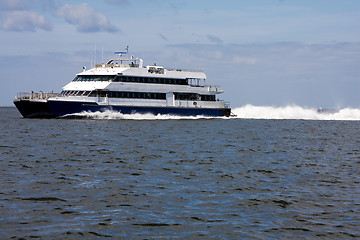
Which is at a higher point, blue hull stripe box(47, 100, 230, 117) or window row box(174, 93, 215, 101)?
window row box(174, 93, 215, 101)

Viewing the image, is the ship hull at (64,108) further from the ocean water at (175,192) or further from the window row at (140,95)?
the ocean water at (175,192)

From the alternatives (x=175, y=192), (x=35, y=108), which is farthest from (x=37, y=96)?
(x=175, y=192)

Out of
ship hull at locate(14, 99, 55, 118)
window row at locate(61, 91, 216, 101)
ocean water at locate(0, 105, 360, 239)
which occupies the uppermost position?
window row at locate(61, 91, 216, 101)

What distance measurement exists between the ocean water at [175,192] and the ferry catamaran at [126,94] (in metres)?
19.0

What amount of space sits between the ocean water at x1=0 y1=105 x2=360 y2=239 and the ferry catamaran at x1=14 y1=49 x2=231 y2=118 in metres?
19.0

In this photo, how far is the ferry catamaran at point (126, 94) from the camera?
45.2m

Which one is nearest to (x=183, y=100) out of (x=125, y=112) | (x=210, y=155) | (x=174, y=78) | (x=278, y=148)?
(x=174, y=78)

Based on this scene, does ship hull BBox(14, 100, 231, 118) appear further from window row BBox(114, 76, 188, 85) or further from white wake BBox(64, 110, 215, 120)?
window row BBox(114, 76, 188, 85)

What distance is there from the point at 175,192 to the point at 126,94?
35.1 meters

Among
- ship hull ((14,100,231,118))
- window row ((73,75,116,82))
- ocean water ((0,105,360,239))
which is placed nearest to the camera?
ocean water ((0,105,360,239))

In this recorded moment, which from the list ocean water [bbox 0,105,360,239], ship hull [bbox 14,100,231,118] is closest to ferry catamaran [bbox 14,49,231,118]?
ship hull [bbox 14,100,231,118]

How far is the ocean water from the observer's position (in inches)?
398

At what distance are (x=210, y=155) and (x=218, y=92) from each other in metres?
34.9

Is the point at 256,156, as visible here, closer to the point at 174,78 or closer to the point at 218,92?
the point at 174,78
